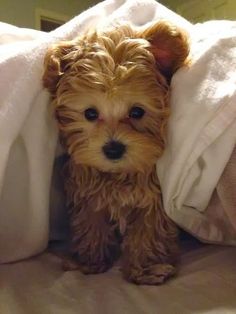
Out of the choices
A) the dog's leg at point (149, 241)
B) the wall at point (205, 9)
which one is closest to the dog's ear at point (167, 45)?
the dog's leg at point (149, 241)

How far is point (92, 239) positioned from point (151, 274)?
148 millimetres

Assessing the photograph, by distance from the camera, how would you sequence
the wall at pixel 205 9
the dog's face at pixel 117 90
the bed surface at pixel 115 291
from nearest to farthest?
1. the bed surface at pixel 115 291
2. the dog's face at pixel 117 90
3. the wall at pixel 205 9

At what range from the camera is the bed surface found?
2.07 feet

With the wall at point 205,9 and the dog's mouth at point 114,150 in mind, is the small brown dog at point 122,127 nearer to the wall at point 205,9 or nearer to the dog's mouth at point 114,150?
the dog's mouth at point 114,150

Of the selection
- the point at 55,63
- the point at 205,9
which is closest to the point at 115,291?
the point at 55,63

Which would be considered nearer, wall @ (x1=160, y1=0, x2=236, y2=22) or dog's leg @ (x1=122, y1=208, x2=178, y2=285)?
dog's leg @ (x1=122, y1=208, x2=178, y2=285)

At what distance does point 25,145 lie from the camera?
810 millimetres

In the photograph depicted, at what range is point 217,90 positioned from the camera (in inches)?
29.6

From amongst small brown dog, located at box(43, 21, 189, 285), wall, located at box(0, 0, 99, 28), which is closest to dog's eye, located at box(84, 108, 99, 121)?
small brown dog, located at box(43, 21, 189, 285)

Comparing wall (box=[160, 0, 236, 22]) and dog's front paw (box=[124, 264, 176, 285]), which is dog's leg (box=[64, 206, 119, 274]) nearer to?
dog's front paw (box=[124, 264, 176, 285])

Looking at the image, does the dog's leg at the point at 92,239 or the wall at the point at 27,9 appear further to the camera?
the wall at the point at 27,9

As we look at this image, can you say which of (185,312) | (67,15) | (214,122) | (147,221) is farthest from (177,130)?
(67,15)

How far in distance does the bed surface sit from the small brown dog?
0.05 metres

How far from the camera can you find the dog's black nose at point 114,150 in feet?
2.46
